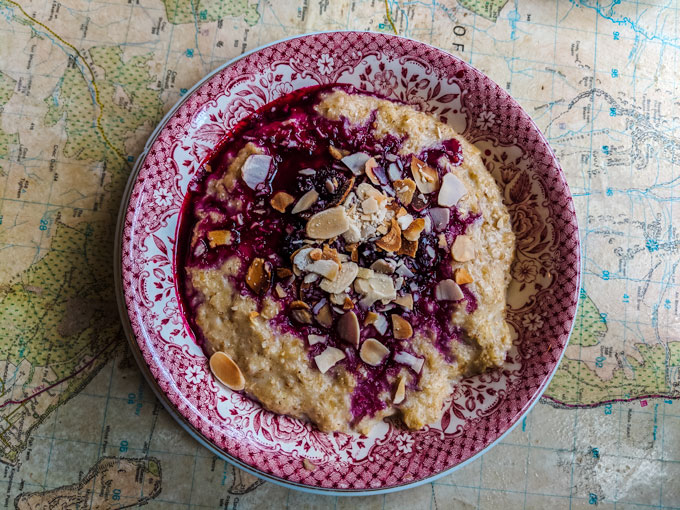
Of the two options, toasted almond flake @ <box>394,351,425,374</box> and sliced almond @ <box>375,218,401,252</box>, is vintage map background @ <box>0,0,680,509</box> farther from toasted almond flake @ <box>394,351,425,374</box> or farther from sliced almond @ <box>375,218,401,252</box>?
sliced almond @ <box>375,218,401,252</box>

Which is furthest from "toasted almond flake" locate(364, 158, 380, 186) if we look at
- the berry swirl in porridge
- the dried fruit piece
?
the dried fruit piece

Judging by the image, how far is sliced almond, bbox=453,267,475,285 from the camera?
2.21 metres

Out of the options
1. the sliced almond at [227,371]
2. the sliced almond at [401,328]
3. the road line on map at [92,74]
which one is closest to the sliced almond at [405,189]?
the sliced almond at [401,328]

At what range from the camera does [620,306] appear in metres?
2.60

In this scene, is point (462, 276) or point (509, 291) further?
point (509, 291)

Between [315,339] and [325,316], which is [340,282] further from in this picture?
[315,339]

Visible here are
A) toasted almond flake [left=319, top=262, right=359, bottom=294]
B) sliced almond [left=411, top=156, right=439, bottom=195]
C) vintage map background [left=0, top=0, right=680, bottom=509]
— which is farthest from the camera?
vintage map background [left=0, top=0, right=680, bottom=509]

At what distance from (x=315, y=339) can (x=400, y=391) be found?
0.43m

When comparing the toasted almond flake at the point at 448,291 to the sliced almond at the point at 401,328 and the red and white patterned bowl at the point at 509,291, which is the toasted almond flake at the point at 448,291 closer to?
the sliced almond at the point at 401,328

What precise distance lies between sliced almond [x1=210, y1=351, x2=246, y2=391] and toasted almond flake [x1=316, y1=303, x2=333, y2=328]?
0.43 metres

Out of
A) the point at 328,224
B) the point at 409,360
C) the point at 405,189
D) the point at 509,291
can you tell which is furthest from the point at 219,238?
the point at 509,291

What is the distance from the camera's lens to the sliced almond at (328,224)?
2168 mm

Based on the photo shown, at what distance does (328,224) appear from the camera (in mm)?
2180

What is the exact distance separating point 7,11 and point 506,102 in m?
2.56
